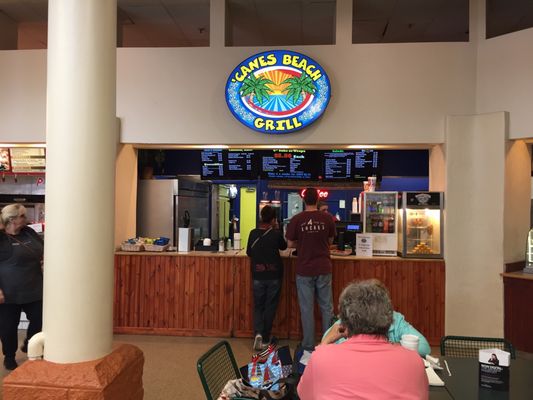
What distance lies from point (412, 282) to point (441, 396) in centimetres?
330

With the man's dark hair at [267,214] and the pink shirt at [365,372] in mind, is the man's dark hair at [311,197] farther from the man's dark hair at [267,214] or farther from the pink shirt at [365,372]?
the pink shirt at [365,372]

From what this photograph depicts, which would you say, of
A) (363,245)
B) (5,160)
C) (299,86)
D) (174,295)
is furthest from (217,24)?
(5,160)

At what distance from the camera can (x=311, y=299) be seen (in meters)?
4.97

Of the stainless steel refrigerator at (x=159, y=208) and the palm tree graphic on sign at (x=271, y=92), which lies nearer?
the palm tree graphic on sign at (x=271, y=92)

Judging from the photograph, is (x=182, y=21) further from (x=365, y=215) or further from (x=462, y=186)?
(x=462, y=186)

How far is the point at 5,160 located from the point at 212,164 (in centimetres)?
304

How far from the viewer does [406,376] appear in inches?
67.4

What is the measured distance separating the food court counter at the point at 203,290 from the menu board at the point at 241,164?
5.77ft

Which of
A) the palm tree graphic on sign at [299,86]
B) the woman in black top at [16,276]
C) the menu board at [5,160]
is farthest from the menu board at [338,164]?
the menu board at [5,160]

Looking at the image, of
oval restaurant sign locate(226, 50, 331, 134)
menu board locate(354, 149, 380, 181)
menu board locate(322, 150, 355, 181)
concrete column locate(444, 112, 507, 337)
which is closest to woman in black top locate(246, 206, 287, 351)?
oval restaurant sign locate(226, 50, 331, 134)

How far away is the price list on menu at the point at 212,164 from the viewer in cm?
718

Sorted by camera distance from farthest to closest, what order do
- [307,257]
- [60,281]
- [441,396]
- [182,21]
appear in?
[182,21]
[307,257]
[60,281]
[441,396]

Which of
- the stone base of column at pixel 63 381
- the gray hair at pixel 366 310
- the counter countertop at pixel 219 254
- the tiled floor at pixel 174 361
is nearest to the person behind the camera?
the gray hair at pixel 366 310

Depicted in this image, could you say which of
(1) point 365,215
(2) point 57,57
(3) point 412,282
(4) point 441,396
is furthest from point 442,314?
(2) point 57,57
